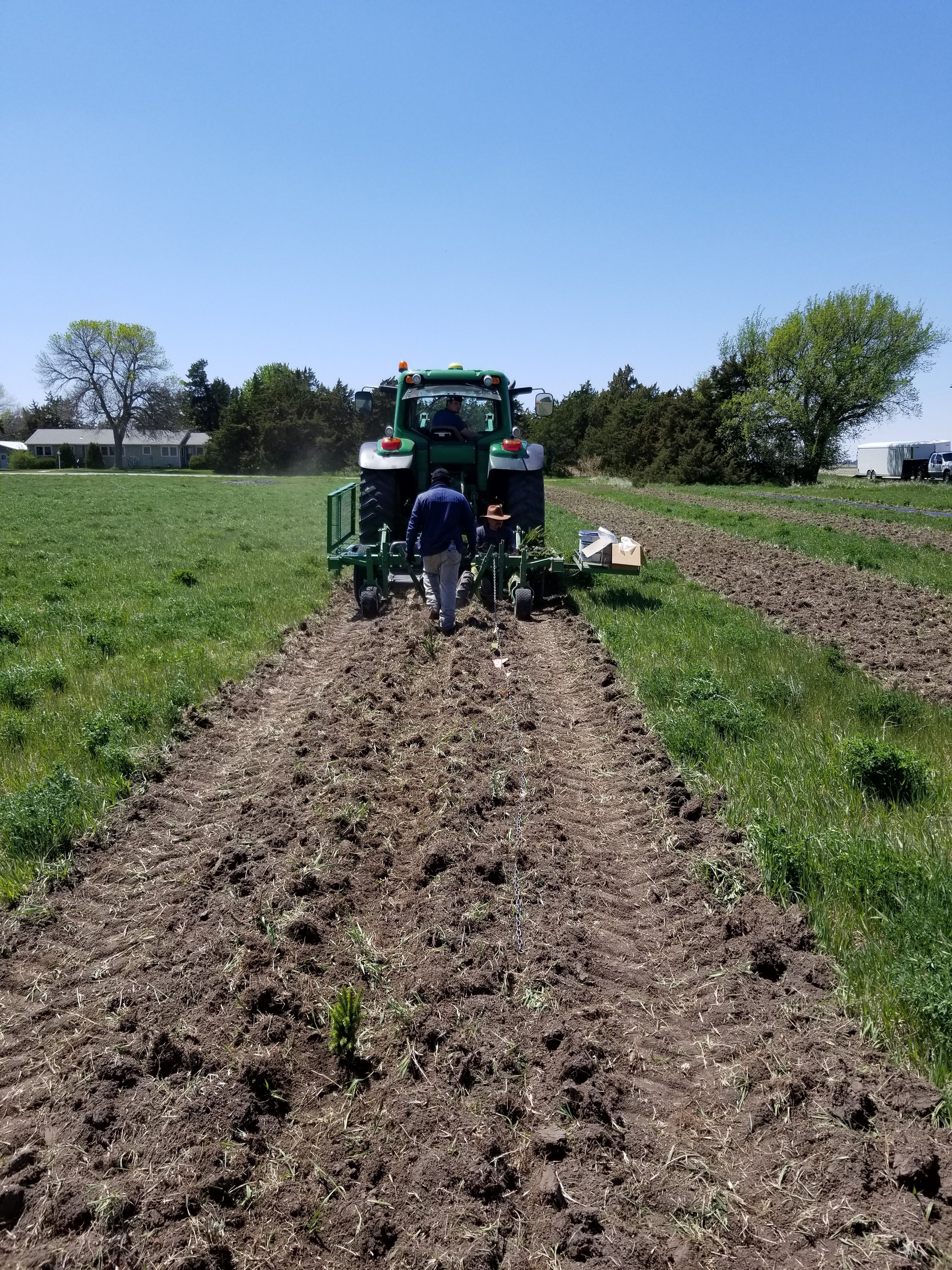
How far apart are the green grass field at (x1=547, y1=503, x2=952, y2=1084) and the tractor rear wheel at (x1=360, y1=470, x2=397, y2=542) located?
3.17 metres

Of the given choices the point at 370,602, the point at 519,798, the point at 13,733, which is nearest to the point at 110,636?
the point at 370,602

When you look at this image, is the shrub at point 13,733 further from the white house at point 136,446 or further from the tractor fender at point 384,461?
the white house at point 136,446

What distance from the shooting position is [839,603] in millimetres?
11266

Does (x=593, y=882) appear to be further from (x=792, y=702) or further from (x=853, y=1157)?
(x=792, y=702)

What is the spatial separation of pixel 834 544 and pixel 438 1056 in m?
15.8

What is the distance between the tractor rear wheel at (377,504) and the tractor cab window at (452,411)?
90 centimetres

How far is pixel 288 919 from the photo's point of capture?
3.86 meters

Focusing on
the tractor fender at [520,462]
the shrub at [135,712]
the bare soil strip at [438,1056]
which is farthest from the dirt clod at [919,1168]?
the tractor fender at [520,462]

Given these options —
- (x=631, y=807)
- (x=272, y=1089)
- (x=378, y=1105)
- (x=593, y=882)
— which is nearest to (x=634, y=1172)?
(x=378, y=1105)

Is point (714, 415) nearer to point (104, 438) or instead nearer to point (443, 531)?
point (443, 531)

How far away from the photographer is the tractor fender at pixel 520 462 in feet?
33.1

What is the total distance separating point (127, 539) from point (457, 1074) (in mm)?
17204

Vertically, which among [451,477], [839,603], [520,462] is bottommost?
[839,603]

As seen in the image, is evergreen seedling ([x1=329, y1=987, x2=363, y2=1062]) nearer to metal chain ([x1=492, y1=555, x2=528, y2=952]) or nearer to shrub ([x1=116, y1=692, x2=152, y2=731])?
metal chain ([x1=492, y1=555, x2=528, y2=952])
